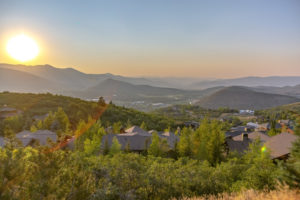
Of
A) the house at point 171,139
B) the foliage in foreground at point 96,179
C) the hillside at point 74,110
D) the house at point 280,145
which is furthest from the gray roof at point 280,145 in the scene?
the hillside at point 74,110

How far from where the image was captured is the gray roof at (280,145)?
2924cm

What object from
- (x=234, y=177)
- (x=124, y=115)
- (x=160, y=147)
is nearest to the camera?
(x=234, y=177)

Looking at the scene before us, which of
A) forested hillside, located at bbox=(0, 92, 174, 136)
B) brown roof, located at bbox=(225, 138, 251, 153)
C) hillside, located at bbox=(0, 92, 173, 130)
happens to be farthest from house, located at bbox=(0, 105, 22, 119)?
brown roof, located at bbox=(225, 138, 251, 153)

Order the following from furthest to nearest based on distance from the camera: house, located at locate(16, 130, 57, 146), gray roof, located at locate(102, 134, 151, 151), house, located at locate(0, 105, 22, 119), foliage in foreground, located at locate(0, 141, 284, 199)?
house, located at locate(0, 105, 22, 119), gray roof, located at locate(102, 134, 151, 151), house, located at locate(16, 130, 57, 146), foliage in foreground, located at locate(0, 141, 284, 199)

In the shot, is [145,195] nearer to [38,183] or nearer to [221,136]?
[38,183]

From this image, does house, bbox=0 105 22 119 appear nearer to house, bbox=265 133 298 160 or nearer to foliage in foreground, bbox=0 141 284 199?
foliage in foreground, bbox=0 141 284 199

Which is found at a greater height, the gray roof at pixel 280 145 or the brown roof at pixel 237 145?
the gray roof at pixel 280 145

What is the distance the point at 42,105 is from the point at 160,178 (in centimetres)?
7880

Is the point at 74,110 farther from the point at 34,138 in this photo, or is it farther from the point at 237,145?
the point at 237,145

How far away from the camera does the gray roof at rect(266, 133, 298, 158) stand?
95.9 ft

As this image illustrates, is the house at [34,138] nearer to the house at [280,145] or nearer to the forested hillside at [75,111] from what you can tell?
the forested hillside at [75,111]

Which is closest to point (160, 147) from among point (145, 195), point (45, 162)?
point (145, 195)

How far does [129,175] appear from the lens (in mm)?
12875

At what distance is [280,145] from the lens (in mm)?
31750
